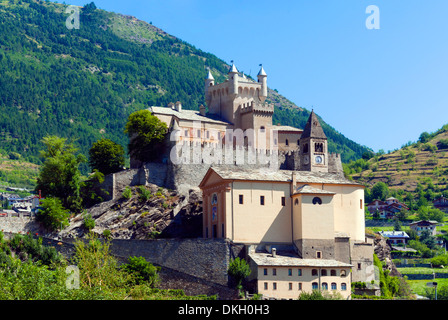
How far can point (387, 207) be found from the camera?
598ft

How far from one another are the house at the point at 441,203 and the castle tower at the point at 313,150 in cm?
11359

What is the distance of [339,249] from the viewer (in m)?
70.7

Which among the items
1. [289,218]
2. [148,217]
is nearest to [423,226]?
[289,218]

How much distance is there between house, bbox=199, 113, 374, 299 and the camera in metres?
66.2

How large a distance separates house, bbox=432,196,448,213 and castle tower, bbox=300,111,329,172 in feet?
373

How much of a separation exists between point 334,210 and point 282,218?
21.3ft

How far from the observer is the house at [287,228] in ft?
217

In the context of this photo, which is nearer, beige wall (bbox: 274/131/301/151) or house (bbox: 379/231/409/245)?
beige wall (bbox: 274/131/301/151)

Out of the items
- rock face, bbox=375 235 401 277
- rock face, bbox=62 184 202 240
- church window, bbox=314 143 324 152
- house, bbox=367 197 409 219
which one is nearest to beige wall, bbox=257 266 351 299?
rock face, bbox=62 184 202 240

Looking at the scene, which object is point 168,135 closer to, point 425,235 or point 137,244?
point 137,244

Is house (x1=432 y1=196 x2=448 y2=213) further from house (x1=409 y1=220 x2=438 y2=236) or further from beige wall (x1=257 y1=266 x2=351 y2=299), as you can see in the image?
beige wall (x1=257 y1=266 x2=351 y2=299)

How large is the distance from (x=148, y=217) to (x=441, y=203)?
130m

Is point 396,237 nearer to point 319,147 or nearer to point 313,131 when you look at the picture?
point 319,147
